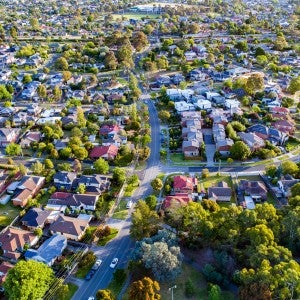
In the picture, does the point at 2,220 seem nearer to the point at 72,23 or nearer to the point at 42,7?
the point at 72,23

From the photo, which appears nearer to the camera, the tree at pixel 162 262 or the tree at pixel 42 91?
the tree at pixel 162 262

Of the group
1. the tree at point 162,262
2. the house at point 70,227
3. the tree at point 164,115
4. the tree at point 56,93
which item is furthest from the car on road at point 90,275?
the tree at point 56,93

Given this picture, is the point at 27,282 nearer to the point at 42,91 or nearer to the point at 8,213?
the point at 8,213

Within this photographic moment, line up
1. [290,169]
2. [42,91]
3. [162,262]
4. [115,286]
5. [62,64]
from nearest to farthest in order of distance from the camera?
[162,262] < [115,286] < [290,169] < [42,91] < [62,64]

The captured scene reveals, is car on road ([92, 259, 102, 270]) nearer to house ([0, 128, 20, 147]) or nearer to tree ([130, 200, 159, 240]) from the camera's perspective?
tree ([130, 200, 159, 240])

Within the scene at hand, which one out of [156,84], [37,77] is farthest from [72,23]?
[156,84]

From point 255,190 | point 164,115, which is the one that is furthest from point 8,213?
point 164,115

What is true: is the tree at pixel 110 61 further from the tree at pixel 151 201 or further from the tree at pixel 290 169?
the tree at pixel 290 169

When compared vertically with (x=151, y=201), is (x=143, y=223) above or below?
above
